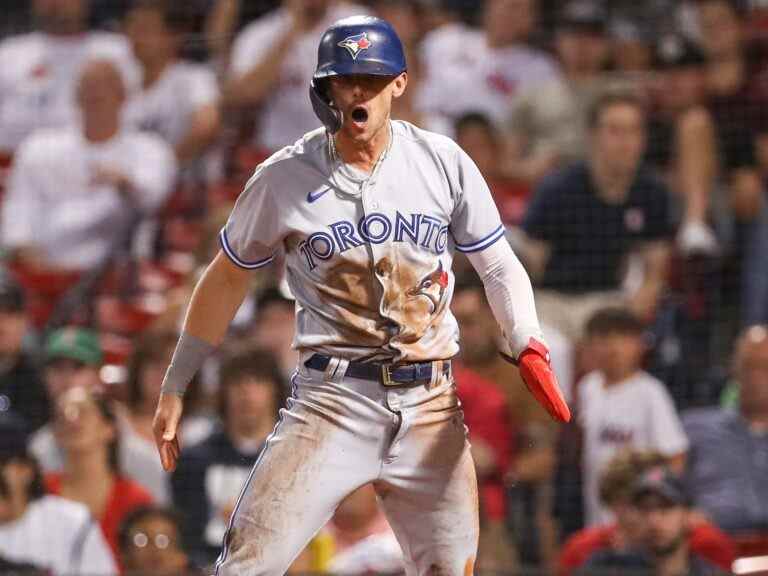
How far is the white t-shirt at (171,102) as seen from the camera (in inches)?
287

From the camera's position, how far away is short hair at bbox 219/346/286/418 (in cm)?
573

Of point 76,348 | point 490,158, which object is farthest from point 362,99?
point 490,158

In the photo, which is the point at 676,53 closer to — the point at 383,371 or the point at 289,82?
the point at 289,82

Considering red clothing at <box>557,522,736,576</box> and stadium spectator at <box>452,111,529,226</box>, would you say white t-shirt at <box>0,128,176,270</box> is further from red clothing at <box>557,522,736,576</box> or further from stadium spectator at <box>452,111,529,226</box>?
red clothing at <box>557,522,736,576</box>

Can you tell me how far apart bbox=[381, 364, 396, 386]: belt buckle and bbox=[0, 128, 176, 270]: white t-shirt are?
3932mm

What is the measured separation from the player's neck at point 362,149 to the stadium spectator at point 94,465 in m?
2.80

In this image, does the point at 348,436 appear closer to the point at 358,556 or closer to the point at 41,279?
the point at 358,556

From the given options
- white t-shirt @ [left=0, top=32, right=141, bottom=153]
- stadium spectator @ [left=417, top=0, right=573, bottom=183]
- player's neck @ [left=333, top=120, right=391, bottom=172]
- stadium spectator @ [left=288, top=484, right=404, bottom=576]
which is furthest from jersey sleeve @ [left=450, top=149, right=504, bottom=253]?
white t-shirt @ [left=0, top=32, right=141, bottom=153]

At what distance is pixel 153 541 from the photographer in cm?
536

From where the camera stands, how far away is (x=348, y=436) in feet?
10.5

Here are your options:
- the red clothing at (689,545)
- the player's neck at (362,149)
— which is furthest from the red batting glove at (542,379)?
the red clothing at (689,545)

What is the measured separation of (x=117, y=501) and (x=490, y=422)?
4.71ft

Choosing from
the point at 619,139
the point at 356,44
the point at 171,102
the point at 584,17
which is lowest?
the point at 619,139

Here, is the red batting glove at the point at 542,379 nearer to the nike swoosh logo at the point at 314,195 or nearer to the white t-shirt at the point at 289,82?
the nike swoosh logo at the point at 314,195
